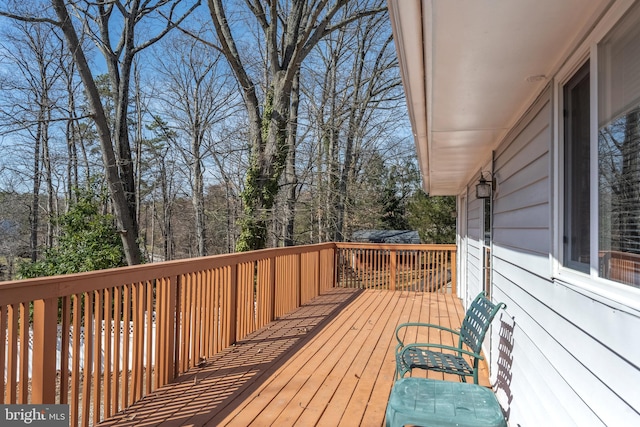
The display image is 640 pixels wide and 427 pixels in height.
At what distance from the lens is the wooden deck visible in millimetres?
2518

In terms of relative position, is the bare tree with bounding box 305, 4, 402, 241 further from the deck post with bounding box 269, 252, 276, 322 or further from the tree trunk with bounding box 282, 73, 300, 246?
the deck post with bounding box 269, 252, 276, 322

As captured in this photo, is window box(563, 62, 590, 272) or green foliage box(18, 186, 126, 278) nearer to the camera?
window box(563, 62, 590, 272)

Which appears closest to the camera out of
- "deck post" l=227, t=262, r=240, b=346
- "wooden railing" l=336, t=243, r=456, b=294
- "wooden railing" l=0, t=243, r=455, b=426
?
"wooden railing" l=0, t=243, r=455, b=426

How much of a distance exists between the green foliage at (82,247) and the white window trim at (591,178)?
788 cm

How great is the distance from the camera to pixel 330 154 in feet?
40.9

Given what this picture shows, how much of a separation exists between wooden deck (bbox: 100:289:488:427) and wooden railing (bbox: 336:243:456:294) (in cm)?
252

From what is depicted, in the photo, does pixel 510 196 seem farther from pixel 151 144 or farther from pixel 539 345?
pixel 151 144

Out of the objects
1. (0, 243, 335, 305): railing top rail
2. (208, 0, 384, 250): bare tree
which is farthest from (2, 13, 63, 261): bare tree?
(0, 243, 335, 305): railing top rail

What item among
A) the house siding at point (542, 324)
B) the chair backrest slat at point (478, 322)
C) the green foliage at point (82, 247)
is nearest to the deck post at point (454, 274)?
the house siding at point (542, 324)

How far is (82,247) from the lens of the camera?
7637mm

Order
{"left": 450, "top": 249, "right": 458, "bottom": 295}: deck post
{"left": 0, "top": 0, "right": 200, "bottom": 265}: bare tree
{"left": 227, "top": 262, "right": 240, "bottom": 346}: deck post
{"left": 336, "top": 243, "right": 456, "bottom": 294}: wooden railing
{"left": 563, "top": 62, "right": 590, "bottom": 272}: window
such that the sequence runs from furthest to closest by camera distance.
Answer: {"left": 0, "top": 0, "right": 200, "bottom": 265}: bare tree
{"left": 336, "top": 243, "right": 456, "bottom": 294}: wooden railing
{"left": 450, "top": 249, "right": 458, "bottom": 295}: deck post
{"left": 227, "top": 262, "right": 240, "bottom": 346}: deck post
{"left": 563, "top": 62, "right": 590, "bottom": 272}: window

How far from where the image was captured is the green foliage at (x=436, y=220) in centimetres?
1480

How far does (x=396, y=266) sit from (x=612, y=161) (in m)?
6.71

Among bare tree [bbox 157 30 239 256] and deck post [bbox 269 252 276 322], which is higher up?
bare tree [bbox 157 30 239 256]
